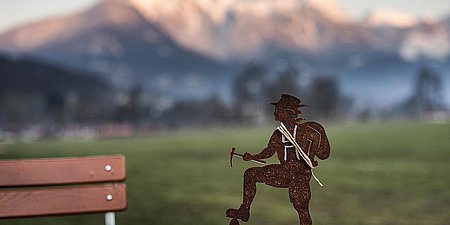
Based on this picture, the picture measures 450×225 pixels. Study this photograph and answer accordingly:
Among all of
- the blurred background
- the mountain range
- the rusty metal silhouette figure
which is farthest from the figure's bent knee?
the mountain range

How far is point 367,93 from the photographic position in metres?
4.37

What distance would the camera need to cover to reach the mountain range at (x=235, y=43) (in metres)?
4.29

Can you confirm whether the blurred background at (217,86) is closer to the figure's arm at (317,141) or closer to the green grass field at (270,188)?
the green grass field at (270,188)

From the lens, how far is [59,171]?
252cm

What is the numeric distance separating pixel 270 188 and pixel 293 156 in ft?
7.52

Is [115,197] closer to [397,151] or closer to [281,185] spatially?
[281,185]

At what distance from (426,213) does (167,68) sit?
5.39 ft

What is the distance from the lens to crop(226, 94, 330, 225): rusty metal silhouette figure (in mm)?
1874

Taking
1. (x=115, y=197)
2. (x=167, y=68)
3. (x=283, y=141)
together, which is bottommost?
(x=115, y=197)

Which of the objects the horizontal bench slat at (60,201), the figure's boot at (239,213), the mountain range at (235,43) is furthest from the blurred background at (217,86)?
the figure's boot at (239,213)

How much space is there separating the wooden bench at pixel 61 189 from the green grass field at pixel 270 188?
1.45 metres

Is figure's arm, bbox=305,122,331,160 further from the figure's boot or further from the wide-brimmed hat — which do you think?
the figure's boot

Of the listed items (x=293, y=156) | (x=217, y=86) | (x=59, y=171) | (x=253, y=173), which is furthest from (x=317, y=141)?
(x=217, y=86)

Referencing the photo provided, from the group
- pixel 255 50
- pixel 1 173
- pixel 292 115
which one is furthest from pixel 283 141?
pixel 255 50
